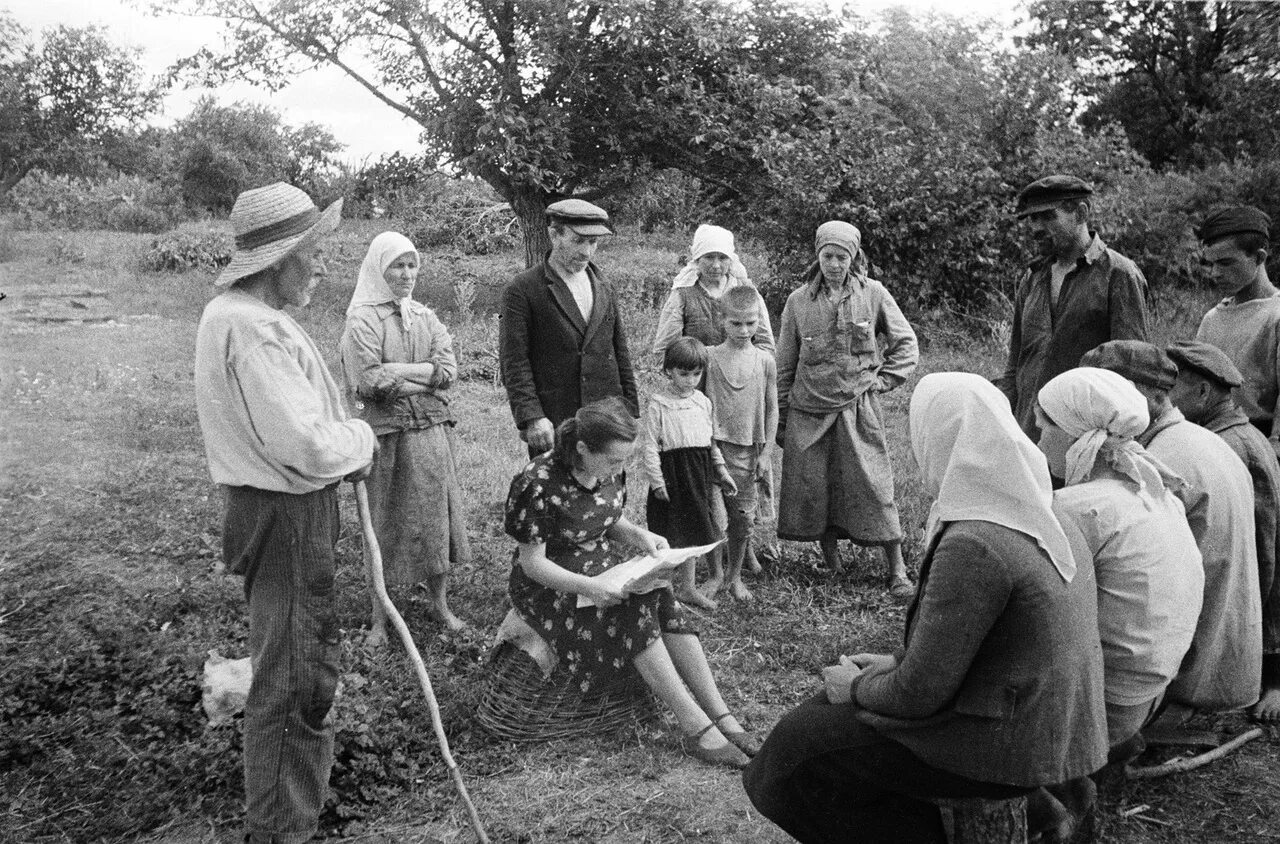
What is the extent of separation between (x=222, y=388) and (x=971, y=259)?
10411 millimetres

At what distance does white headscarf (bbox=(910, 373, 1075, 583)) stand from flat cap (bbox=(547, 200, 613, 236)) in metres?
2.46

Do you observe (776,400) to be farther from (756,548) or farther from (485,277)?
(485,277)

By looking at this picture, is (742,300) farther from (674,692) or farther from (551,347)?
(674,692)

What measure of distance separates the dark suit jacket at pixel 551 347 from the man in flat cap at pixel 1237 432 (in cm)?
251

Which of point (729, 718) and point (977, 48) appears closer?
point (729, 718)

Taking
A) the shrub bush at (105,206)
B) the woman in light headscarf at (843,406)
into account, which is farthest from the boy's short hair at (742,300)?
the shrub bush at (105,206)

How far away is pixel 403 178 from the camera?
1285 centimetres

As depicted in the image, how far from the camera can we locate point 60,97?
22.8 ft

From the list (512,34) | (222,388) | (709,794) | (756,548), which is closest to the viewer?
(222,388)

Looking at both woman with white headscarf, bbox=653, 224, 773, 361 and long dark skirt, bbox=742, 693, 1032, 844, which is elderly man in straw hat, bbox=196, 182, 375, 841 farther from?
woman with white headscarf, bbox=653, 224, 773, 361

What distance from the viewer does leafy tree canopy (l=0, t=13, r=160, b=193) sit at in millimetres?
6234

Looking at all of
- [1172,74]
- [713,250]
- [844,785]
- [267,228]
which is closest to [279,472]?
[267,228]

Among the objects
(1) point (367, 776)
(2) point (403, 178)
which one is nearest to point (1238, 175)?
(2) point (403, 178)

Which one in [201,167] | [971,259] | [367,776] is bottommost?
[367,776]
